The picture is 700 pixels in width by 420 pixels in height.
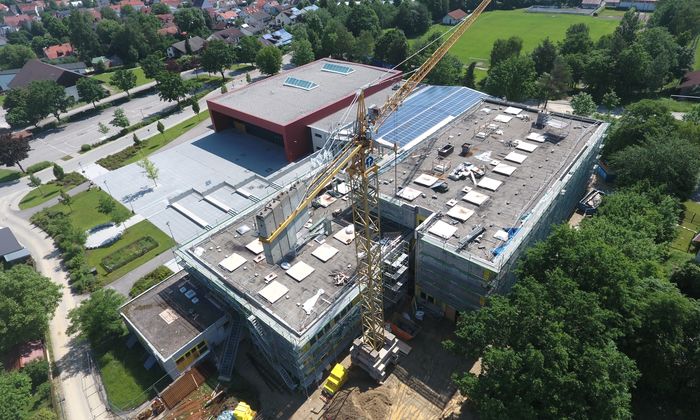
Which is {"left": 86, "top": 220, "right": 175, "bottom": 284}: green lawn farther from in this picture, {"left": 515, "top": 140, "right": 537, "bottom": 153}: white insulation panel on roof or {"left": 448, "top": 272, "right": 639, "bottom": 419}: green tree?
{"left": 515, "top": 140, "right": 537, "bottom": 153}: white insulation panel on roof

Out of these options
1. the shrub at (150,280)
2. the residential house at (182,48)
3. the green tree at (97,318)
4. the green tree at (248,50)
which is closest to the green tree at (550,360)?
the green tree at (97,318)

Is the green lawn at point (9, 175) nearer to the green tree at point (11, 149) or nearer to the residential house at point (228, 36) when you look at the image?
the green tree at point (11, 149)

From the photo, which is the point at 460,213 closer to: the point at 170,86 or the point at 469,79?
the point at 469,79

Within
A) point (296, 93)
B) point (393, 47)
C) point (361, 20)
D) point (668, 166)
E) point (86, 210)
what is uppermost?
point (361, 20)

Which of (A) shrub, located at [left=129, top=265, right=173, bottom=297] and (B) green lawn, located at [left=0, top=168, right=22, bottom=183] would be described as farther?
(B) green lawn, located at [left=0, top=168, right=22, bottom=183]

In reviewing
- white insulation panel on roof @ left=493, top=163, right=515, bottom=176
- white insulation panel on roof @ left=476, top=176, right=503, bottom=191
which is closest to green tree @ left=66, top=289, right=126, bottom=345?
white insulation panel on roof @ left=476, top=176, right=503, bottom=191

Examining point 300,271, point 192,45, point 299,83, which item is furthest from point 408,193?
point 192,45
